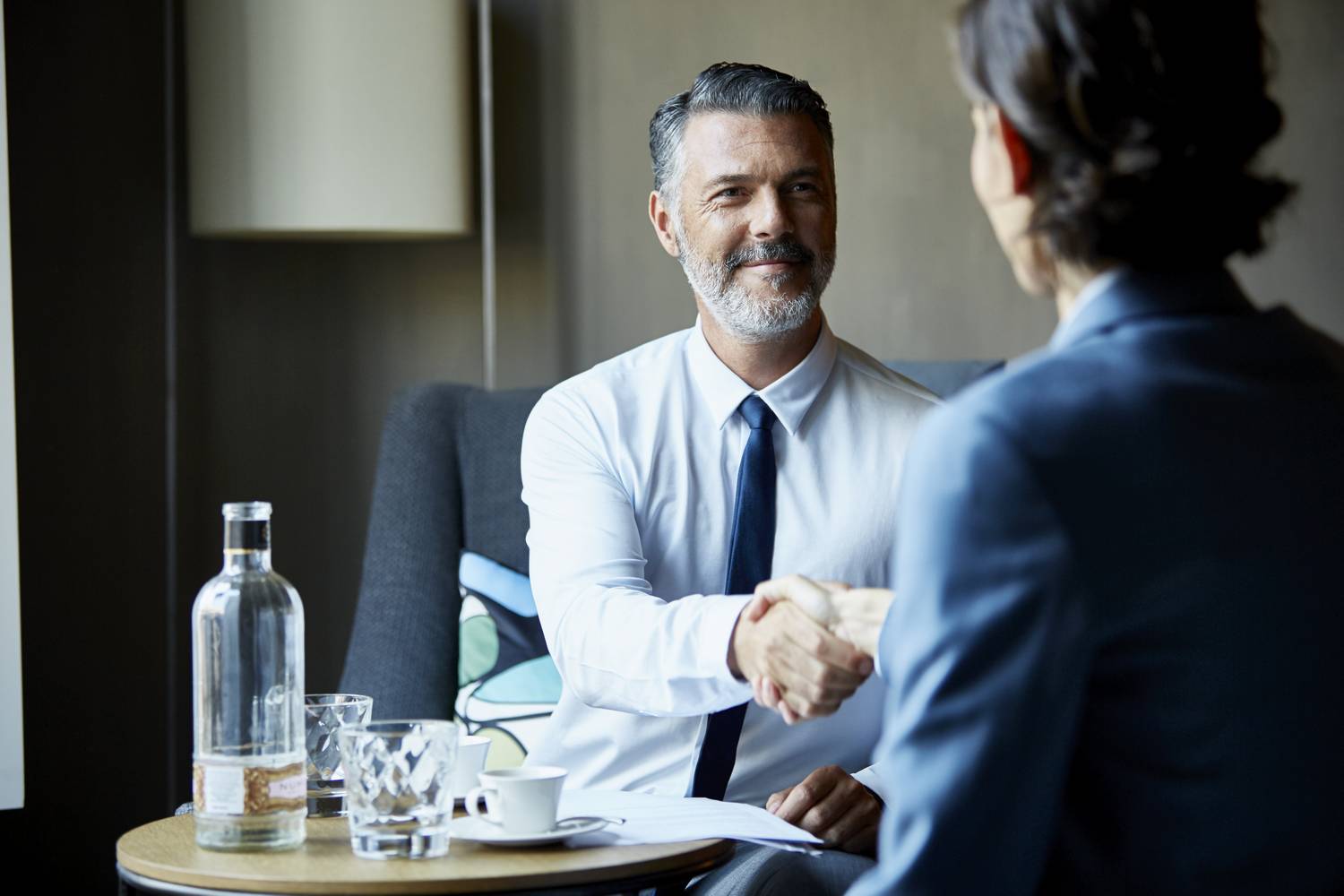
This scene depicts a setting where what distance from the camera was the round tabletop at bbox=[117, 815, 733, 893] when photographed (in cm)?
119

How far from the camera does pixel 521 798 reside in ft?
4.25

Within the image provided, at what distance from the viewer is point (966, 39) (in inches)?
37.2

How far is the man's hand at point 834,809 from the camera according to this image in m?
1.63

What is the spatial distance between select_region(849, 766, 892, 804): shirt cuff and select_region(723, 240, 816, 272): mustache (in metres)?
0.67

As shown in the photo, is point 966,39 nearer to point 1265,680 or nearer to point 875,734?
point 1265,680

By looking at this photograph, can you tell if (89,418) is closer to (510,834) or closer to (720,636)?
(720,636)

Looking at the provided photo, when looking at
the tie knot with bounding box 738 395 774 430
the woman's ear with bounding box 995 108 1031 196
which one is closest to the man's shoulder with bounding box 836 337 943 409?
the tie knot with bounding box 738 395 774 430

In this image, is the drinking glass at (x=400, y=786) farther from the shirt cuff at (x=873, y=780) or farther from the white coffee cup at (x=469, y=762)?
the shirt cuff at (x=873, y=780)

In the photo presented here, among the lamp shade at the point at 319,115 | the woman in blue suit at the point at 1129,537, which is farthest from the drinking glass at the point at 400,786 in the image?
the lamp shade at the point at 319,115

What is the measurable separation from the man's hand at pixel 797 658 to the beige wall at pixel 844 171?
149 cm

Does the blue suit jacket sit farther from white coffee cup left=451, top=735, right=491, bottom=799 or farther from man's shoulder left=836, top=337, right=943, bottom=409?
man's shoulder left=836, top=337, right=943, bottom=409

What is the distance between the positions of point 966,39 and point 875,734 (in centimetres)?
112

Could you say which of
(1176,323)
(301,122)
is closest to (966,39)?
(1176,323)

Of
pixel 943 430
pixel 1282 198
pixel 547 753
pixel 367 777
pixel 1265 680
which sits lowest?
pixel 547 753
